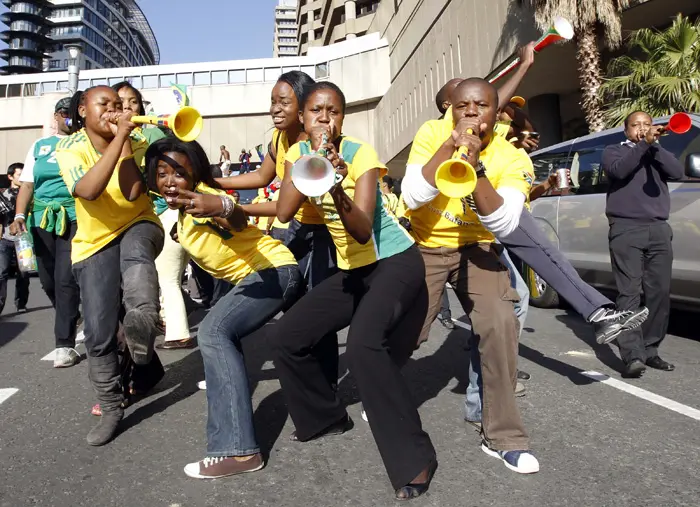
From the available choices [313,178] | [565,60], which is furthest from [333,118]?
[565,60]

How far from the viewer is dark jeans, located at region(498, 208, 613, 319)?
411 cm

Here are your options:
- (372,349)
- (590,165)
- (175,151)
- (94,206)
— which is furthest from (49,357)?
(590,165)

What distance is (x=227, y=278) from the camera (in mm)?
3469

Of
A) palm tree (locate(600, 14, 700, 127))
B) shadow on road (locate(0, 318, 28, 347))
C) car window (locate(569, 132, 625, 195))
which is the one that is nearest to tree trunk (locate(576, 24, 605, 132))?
palm tree (locate(600, 14, 700, 127))

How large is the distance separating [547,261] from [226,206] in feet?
7.39

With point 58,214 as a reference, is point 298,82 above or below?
above

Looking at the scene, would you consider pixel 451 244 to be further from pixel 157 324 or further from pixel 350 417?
pixel 157 324

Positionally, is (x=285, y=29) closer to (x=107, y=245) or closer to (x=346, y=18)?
(x=346, y=18)

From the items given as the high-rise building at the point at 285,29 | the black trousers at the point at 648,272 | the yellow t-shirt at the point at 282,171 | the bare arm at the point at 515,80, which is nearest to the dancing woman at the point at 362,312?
the yellow t-shirt at the point at 282,171

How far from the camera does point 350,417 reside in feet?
12.3

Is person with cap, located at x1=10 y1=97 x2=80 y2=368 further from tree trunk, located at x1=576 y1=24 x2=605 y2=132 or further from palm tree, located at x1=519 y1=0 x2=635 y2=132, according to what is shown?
tree trunk, located at x1=576 y1=24 x2=605 y2=132

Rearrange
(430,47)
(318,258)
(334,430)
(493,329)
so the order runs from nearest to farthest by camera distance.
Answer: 1. (493,329)
2. (334,430)
3. (318,258)
4. (430,47)

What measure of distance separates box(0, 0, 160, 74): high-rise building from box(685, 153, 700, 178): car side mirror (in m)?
119

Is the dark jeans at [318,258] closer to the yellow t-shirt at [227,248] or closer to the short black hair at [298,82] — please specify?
the yellow t-shirt at [227,248]
